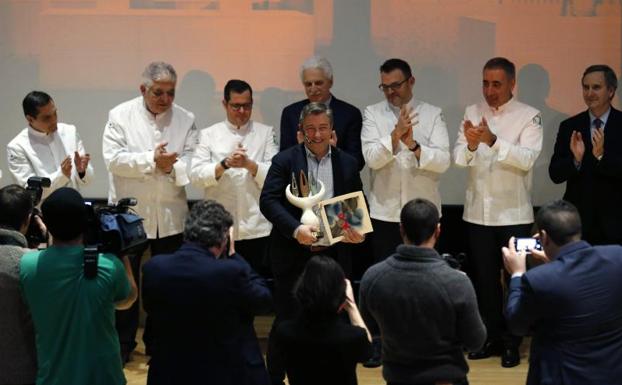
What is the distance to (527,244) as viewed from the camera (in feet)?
13.0

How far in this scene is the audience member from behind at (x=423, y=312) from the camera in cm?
351

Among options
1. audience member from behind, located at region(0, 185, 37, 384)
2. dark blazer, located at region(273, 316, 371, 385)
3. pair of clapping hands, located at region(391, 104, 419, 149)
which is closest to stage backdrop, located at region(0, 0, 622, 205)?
pair of clapping hands, located at region(391, 104, 419, 149)

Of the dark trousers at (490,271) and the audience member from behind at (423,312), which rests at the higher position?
the audience member from behind at (423,312)

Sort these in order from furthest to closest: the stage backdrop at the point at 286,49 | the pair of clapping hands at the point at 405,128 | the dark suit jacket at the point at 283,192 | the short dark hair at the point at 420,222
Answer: the stage backdrop at the point at 286,49 < the pair of clapping hands at the point at 405,128 < the dark suit jacket at the point at 283,192 < the short dark hair at the point at 420,222

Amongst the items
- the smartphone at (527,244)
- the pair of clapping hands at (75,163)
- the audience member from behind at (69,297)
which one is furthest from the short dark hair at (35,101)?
the smartphone at (527,244)

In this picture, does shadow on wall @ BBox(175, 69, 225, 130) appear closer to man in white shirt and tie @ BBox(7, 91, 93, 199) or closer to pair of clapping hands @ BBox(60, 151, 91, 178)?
man in white shirt and tie @ BBox(7, 91, 93, 199)

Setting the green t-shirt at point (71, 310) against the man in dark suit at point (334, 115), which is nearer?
the green t-shirt at point (71, 310)

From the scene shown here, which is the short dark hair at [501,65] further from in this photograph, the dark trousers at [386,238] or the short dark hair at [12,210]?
the short dark hair at [12,210]

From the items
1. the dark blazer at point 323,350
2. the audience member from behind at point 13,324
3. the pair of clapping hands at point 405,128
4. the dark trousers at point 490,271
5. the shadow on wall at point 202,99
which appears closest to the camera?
the dark blazer at point 323,350

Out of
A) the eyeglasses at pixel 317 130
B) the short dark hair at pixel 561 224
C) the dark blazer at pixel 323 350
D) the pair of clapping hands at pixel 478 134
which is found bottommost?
the dark blazer at pixel 323 350

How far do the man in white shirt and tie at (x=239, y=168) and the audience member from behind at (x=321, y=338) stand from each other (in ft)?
7.85

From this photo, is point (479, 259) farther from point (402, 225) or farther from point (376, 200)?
point (402, 225)

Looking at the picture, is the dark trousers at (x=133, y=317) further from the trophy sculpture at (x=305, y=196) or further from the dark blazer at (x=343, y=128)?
the trophy sculpture at (x=305, y=196)

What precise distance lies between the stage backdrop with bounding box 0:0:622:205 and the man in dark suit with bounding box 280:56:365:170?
27.5 inches
